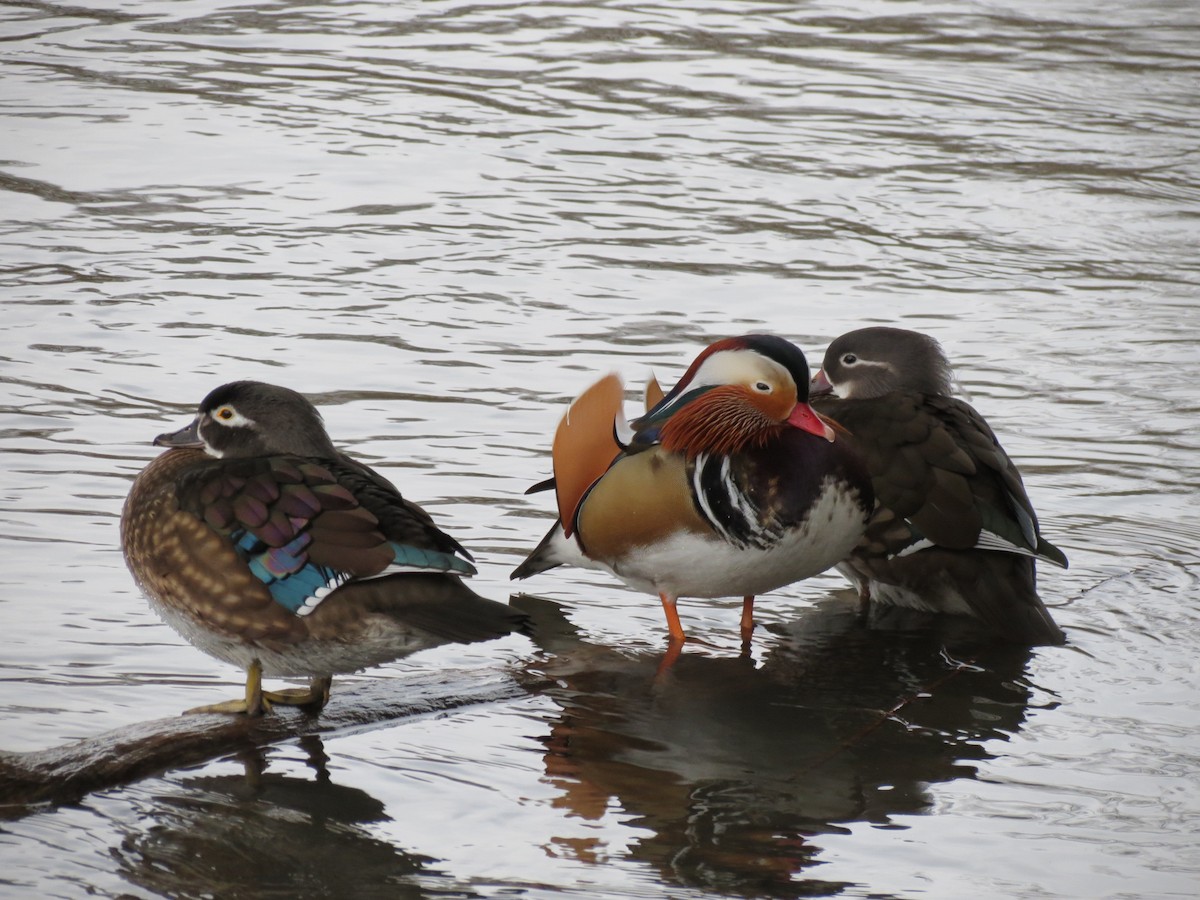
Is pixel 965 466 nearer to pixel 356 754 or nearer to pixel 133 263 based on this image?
pixel 356 754

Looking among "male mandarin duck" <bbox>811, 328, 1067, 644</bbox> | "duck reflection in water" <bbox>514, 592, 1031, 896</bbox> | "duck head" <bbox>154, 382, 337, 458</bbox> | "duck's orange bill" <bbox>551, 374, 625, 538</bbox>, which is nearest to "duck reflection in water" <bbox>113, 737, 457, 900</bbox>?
"duck reflection in water" <bbox>514, 592, 1031, 896</bbox>

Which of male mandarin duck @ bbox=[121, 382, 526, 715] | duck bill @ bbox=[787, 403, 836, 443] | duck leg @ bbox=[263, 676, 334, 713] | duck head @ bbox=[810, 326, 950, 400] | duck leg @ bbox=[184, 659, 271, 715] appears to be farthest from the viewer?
duck head @ bbox=[810, 326, 950, 400]

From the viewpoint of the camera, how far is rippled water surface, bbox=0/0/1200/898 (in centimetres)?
401

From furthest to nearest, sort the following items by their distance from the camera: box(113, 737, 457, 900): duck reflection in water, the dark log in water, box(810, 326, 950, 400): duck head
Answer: box(810, 326, 950, 400): duck head → the dark log in water → box(113, 737, 457, 900): duck reflection in water

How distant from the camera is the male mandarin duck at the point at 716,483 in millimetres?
4887

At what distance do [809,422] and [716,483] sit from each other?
0.33m

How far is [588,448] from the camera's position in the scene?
534cm

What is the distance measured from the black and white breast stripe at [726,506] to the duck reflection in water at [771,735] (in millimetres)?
445

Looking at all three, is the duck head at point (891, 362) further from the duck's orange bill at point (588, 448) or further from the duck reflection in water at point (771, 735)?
the duck's orange bill at point (588, 448)

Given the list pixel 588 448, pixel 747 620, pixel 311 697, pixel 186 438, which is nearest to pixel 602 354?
pixel 588 448

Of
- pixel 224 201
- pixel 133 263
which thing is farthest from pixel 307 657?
pixel 224 201

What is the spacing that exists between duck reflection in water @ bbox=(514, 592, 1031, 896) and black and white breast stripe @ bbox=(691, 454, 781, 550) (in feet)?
1.46

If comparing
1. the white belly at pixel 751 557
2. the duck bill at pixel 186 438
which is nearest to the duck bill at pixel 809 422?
the white belly at pixel 751 557

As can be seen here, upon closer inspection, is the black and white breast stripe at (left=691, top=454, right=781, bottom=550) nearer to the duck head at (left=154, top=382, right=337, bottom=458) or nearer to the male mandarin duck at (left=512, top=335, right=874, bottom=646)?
the male mandarin duck at (left=512, top=335, right=874, bottom=646)
